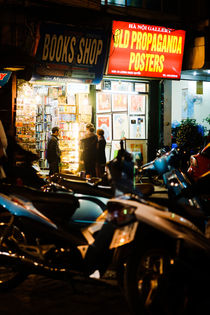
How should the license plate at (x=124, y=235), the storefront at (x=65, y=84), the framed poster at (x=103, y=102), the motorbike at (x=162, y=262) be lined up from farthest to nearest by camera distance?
1. the framed poster at (x=103, y=102)
2. the storefront at (x=65, y=84)
3. the license plate at (x=124, y=235)
4. the motorbike at (x=162, y=262)

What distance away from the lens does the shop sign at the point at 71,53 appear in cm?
1374

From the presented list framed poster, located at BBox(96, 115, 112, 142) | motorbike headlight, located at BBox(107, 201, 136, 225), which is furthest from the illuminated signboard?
→ motorbike headlight, located at BBox(107, 201, 136, 225)

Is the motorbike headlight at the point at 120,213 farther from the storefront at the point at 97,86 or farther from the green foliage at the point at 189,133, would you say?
the green foliage at the point at 189,133

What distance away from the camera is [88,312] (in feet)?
14.9

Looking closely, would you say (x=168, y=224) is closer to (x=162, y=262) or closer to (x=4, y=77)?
(x=162, y=262)

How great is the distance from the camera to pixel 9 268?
5.05m

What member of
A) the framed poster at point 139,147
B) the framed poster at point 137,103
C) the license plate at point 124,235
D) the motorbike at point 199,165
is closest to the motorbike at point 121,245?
the license plate at point 124,235

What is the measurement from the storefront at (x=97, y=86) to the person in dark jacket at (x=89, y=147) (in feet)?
1.84

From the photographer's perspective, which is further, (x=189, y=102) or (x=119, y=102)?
(x=189, y=102)

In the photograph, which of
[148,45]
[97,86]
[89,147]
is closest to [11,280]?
[89,147]

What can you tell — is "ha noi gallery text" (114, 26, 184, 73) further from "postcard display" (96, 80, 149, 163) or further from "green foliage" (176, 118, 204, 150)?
"green foliage" (176, 118, 204, 150)

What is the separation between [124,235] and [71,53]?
10.7 m

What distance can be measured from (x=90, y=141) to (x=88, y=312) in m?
10.5

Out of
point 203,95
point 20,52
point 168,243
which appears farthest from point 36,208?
point 203,95
